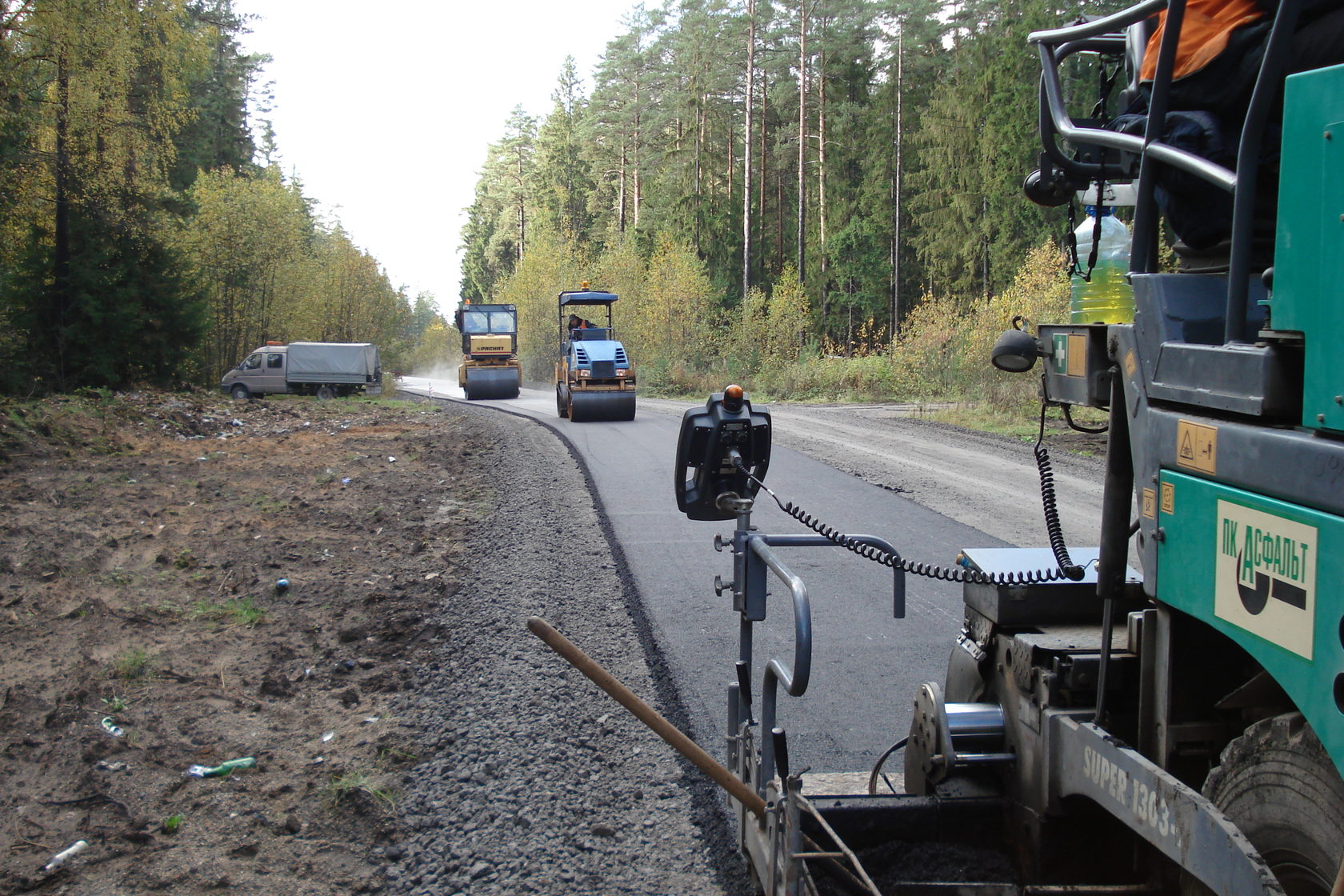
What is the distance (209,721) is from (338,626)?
185cm

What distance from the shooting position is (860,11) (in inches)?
1988

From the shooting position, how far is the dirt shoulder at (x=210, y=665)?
4.38 metres

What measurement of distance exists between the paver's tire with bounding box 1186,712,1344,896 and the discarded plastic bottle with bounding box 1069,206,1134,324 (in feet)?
5.45

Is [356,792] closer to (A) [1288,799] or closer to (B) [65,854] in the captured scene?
(B) [65,854]

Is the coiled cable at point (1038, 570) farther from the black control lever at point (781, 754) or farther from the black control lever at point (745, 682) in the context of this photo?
the black control lever at point (781, 754)

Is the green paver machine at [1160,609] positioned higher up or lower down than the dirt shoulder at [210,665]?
higher up

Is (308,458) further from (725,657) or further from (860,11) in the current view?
(860,11)

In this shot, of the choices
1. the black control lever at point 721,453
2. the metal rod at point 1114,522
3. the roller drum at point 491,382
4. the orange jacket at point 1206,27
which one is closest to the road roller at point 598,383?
the roller drum at point 491,382

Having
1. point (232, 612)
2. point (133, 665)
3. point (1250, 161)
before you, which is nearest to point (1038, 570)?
point (1250, 161)

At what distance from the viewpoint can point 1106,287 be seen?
3500 millimetres

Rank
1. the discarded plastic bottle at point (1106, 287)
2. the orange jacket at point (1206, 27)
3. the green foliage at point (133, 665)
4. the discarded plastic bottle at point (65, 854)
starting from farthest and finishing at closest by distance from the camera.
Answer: the green foliage at point (133, 665) → the discarded plastic bottle at point (65, 854) → the discarded plastic bottle at point (1106, 287) → the orange jacket at point (1206, 27)

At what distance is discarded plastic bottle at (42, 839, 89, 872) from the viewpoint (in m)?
4.18

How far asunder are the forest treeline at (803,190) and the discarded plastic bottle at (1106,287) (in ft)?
85.9

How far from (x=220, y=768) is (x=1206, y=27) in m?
5.12
